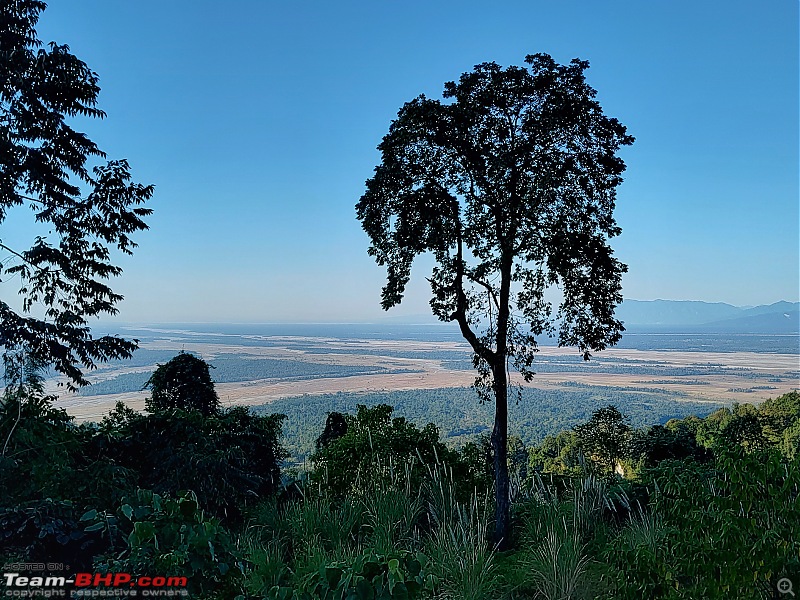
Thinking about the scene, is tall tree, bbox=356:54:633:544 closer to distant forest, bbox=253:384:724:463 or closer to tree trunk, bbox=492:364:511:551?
tree trunk, bbox=492:364:511:551

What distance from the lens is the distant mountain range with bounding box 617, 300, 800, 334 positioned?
58875 millimetres

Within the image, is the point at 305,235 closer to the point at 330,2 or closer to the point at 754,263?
the point at 330,2

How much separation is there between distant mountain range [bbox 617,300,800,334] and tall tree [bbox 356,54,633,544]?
176 feet

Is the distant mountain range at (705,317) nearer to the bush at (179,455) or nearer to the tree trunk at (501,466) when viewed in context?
the tree trunk at (501,466)

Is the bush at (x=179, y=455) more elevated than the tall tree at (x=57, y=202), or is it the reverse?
the tall tree at (x=57, y=202)

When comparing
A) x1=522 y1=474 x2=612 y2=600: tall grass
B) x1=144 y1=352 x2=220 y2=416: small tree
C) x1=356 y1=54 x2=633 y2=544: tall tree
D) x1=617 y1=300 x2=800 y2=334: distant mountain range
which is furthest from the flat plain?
x1=617 y1=300 x2=800 y2=334: distant mountain range

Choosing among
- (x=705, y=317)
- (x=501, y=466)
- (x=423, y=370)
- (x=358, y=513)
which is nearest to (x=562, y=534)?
(x=501, y=466)

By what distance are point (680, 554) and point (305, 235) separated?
19.6 metres

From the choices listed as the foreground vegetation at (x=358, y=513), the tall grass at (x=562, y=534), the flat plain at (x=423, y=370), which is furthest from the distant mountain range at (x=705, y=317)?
the tall grass at (x=562, y=534)

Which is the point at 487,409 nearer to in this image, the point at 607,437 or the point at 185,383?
the point at 607,437

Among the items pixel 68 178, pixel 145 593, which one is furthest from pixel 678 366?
pixel 145 593

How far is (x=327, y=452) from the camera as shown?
7.75 metres

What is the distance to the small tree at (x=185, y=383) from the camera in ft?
28.1

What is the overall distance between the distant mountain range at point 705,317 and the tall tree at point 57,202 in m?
45.4
